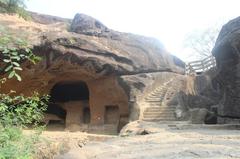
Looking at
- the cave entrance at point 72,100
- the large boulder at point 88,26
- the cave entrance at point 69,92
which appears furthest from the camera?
the cave entrance at point 69,92

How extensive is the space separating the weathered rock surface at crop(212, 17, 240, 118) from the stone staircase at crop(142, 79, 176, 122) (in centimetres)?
368

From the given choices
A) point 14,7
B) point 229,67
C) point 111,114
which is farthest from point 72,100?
point 229,67

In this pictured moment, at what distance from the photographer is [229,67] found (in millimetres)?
11180

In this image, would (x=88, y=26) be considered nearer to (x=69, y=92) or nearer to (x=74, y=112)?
(x=74, y=112)

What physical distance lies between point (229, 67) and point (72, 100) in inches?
461

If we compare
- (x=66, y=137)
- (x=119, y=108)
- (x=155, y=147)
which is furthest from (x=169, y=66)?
(x=155, y=147)

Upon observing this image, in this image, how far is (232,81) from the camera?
11070 mm

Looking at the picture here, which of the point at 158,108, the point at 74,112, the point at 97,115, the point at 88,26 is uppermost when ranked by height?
the point at 88,26

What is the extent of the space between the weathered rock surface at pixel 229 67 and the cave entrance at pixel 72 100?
9.77 metres

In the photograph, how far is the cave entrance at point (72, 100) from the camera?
19734mm

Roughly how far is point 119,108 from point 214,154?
14065 mm

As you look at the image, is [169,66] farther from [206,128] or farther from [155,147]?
[155,147]

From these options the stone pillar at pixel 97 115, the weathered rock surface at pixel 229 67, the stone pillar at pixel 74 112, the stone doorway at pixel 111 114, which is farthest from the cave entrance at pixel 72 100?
the weathered rock surface at pixel 229 67

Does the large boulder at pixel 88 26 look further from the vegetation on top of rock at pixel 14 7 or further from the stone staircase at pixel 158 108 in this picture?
the stone staircase at pixel 158 108
